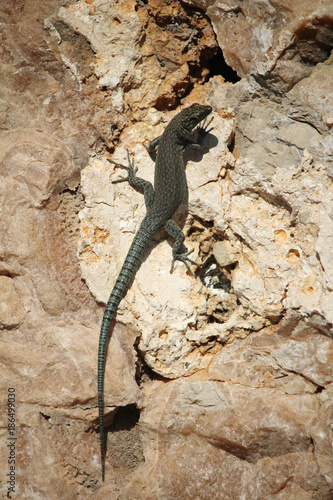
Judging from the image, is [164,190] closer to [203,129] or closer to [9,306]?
[203,129]

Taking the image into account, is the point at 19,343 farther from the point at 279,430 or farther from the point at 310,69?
the point at 310,69

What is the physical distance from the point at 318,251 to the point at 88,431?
3.43m

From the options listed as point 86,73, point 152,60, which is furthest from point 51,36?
point 152,60

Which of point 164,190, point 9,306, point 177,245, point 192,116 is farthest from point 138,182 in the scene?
point 9,306

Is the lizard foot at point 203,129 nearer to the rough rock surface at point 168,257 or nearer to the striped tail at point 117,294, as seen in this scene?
the rough rock surface at point 168,257

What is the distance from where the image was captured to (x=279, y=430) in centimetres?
373

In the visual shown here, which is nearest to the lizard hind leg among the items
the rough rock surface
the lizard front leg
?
the rough rock surface

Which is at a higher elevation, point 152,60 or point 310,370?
point 152,60

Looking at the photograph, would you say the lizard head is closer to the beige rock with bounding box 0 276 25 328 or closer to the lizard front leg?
the lizard front leg

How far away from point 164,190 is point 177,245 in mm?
746

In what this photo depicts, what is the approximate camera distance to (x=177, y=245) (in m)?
4.74

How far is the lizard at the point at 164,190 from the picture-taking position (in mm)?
4500

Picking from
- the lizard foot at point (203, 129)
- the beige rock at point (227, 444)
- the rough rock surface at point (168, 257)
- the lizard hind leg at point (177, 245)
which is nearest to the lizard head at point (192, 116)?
the lizard foot at point (203, 129)

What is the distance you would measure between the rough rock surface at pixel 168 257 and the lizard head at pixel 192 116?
0.95 feet
